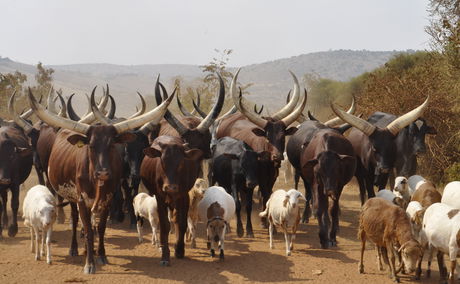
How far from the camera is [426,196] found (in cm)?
937

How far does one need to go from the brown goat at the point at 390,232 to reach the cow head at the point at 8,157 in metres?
6.61

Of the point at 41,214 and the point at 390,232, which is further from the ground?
the point at 41,214

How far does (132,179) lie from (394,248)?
5.47 m

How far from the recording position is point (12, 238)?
10180 mm

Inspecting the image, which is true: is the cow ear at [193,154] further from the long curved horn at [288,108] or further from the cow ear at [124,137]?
the long curved horn at [288,108]

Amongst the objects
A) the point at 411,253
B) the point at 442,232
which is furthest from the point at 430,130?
the point at 411,253

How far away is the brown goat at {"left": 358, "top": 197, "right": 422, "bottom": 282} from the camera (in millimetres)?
7125

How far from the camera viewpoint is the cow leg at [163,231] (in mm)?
8148

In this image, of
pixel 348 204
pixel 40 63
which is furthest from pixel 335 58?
pixel 348 204

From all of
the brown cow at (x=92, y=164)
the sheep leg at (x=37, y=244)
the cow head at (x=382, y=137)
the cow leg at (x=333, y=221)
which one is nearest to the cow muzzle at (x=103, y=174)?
the brown cow at (x=92, y=164)

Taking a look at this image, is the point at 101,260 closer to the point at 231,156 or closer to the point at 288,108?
the point at 231,156

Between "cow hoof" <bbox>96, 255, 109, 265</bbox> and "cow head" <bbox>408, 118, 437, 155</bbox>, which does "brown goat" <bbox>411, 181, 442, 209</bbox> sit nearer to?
"cow head" <bbox>408, 118, 437, 155</bbox>

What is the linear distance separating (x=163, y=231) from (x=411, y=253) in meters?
3.60

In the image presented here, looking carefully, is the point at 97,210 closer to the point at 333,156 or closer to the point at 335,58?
the point at 333,156
